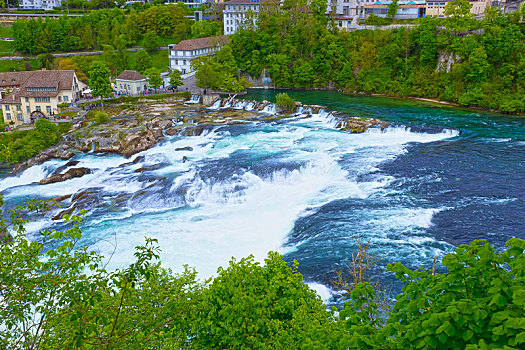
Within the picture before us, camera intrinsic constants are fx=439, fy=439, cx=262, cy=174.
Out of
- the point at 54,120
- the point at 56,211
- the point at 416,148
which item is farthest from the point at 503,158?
the point at 54,120

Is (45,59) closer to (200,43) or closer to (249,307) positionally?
(200,43)

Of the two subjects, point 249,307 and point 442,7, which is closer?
point 249,307

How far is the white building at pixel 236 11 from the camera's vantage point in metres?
85.2

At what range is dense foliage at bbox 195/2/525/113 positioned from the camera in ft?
171

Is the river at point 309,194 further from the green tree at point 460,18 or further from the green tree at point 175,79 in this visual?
the green tree at point 175,79

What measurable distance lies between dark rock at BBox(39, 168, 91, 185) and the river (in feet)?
2.51

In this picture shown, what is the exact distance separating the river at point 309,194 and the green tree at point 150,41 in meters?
47.5

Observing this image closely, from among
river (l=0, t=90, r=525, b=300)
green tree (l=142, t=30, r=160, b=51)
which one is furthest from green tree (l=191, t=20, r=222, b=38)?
river (l=0, t=90, r=525, b=300)

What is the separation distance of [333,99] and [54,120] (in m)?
34.0

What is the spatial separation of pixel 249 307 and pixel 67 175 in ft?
91.4

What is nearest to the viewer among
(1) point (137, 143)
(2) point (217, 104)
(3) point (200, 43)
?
(1) point (137, 143)

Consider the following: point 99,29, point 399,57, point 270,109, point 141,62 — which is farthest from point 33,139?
point 99,29

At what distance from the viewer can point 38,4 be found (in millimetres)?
108875

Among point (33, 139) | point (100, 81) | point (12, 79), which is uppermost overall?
point (100, 81)
